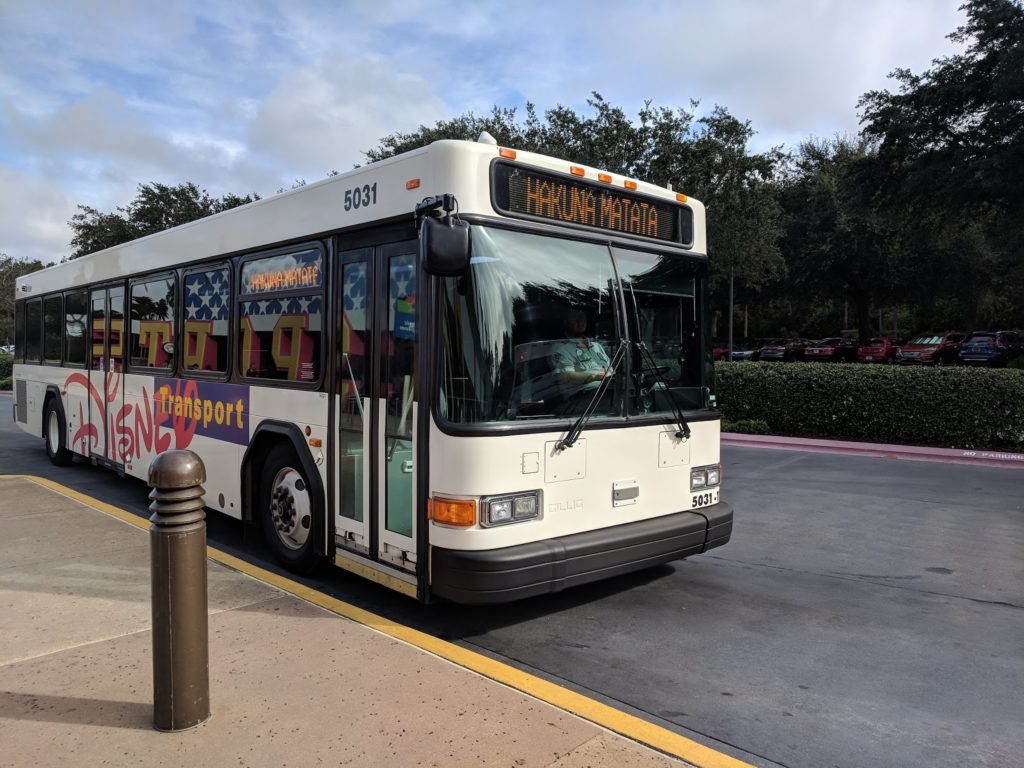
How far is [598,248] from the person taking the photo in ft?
16.0

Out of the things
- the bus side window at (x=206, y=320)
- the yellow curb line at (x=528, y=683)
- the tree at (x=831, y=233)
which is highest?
the tree at (x=831, y=233)

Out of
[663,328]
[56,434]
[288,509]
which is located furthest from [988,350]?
[56,434]

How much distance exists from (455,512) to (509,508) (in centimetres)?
31

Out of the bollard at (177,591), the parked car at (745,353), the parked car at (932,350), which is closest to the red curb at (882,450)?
the bollard at (177,591)

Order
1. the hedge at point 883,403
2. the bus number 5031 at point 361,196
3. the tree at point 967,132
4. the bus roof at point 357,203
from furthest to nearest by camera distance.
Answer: the tree at point 967,132 < the hedge at point 883,403 < the bus number 5031 at point 361,196 < the bus roof at point 357,203

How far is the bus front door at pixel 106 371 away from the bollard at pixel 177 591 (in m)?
6.16

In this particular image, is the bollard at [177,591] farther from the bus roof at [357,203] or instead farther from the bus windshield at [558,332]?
the bus roof at [357,203]

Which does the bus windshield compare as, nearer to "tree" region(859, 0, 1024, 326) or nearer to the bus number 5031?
the bus number 5031

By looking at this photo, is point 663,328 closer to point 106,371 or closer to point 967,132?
point 106,371

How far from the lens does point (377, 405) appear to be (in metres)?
4.84

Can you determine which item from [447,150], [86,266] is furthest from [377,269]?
[86,266]

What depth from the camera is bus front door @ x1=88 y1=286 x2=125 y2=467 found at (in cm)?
874

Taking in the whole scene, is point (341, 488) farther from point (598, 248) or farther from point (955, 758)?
point (955, 758)

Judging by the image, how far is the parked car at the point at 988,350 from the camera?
30047mm
